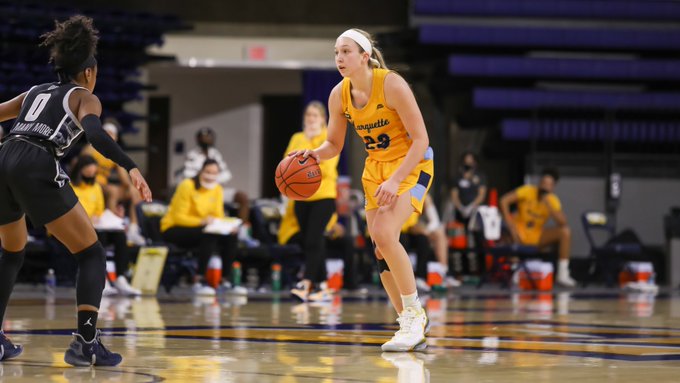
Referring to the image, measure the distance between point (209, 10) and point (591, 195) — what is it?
600 centimetres

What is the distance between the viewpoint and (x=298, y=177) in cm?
627

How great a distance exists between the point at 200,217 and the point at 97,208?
1.03m

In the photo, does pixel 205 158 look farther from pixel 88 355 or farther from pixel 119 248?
pixel 88 355

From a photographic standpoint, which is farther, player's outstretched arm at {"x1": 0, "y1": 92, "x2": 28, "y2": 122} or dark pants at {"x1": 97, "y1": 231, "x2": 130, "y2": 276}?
dark pants at {"x1": 97, "y1": 231, "x2": 130, "y2": 276}

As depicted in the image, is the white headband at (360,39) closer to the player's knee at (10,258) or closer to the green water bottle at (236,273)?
the player's knee at (10,258)

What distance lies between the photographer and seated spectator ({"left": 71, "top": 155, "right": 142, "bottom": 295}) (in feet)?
35.7

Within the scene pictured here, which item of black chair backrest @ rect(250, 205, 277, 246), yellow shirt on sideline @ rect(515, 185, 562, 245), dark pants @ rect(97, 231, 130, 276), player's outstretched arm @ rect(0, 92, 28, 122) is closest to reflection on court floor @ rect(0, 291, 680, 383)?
player's outstretched arm @ rect(0, 92, 28, 122)

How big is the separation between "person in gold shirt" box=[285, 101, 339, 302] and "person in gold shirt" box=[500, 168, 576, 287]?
429cm

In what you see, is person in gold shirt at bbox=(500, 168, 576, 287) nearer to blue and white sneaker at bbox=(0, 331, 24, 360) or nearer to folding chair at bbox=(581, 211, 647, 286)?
folding chair at bbox=(581, 211, 647, 286)

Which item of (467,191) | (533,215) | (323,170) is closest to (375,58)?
(323,170)

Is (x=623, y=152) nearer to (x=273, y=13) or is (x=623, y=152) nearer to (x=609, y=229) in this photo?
(x=609, y=229)

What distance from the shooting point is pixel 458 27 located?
17047 millimetres

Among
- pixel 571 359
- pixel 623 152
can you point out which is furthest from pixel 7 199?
pixel 623 152

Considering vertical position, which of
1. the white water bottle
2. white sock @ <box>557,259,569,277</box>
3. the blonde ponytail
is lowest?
the white water bottle
